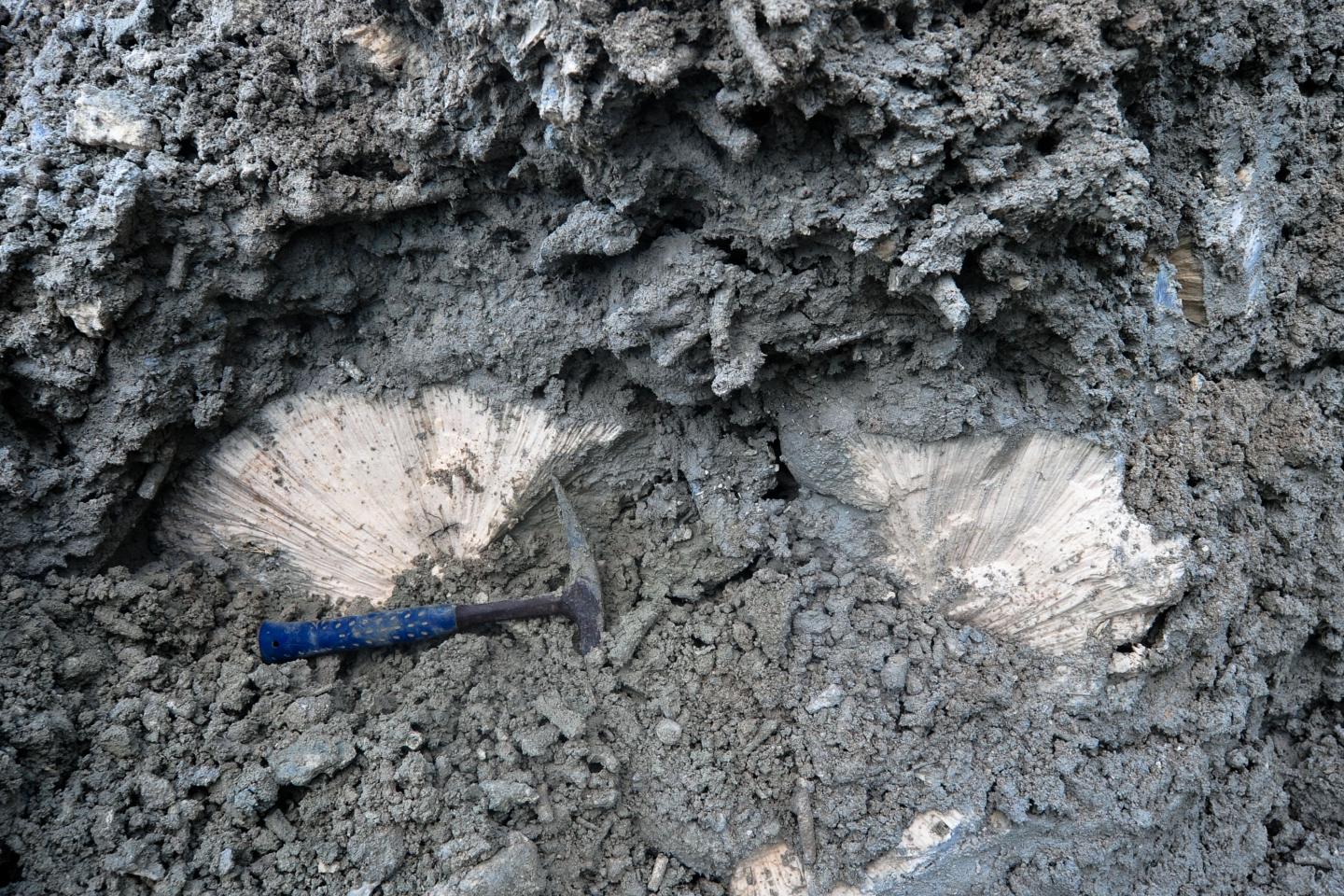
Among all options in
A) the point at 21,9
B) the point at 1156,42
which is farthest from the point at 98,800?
the point at 1156,42

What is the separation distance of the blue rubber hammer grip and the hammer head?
275mm

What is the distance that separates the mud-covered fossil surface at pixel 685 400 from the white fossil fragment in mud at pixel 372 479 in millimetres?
51

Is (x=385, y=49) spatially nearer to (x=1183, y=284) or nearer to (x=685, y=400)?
(x=685, y=400)

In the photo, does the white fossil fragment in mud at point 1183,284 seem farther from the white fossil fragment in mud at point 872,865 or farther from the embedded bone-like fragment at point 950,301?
the white fossil fragment in mud at point 872,865

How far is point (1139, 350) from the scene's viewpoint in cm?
174

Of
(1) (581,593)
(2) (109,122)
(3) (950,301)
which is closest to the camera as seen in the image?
(3) (950,301)

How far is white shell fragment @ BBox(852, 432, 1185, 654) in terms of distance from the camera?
1.75 m

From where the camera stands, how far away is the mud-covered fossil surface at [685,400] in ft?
5.10

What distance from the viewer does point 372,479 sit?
1.98 metres

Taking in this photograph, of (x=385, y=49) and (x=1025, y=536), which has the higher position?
(x=385, y=49)

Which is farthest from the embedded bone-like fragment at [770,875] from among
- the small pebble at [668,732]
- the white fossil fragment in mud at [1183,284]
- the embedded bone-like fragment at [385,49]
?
the embedded bone-like fragment at [385,49]

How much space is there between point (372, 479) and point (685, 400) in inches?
31.3

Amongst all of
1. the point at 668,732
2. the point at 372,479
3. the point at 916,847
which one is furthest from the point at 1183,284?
the point at 372,479

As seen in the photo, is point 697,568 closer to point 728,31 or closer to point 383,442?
point 383,442
